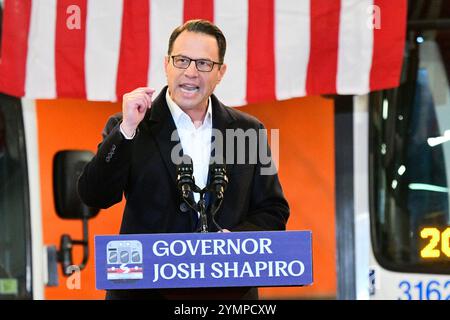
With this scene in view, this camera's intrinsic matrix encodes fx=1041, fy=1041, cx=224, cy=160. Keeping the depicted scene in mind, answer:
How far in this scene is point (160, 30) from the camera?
12.7ft

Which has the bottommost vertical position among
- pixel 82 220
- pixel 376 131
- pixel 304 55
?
pixel 82 220

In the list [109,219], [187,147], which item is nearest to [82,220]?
[109,219]

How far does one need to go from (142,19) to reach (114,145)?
1.14 m

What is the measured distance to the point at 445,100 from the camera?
13.0ft

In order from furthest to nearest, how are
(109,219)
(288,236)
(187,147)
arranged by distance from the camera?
Result: 1. (109,219)
2. (187,147)
3. (288,236)

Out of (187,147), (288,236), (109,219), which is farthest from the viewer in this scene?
(109,219)

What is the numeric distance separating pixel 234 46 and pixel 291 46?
0.70ft

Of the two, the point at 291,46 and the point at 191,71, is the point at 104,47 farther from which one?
the point at 191,71

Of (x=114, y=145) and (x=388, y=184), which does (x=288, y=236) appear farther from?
(x=388, y=184)

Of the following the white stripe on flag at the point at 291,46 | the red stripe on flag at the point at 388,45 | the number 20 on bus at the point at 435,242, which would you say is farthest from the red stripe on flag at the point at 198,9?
the number 20 on bus at the point at 435,242

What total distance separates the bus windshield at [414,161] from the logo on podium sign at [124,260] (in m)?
1.50

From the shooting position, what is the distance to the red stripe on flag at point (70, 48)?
3.90 m

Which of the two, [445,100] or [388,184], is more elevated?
[445,100]

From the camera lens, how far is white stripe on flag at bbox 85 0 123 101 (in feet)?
12.8
